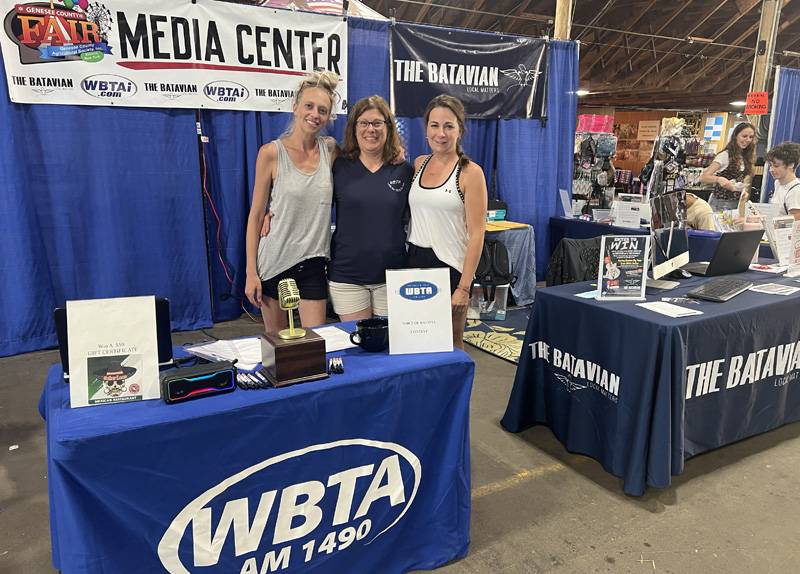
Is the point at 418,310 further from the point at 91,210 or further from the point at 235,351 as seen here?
the point at 91,210

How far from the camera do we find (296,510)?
1.34 m

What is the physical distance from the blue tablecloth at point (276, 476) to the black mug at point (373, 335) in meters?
0.03

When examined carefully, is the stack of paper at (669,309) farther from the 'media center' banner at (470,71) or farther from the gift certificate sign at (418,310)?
the 'media center' banner at (470,71)

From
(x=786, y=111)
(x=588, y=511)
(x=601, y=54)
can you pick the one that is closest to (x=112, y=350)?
(x=588, y=511)

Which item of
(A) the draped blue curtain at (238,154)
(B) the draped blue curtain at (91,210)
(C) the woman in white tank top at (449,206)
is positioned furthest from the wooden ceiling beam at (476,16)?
(C) the woman in white tank top at (449,206)

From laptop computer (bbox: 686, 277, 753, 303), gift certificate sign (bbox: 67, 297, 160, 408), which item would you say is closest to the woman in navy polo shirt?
gift certificate sign (bbox: 67, 297, 160, 408)

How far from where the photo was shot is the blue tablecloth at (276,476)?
3.60 feet

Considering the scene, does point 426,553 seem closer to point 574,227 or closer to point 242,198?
point 242,198

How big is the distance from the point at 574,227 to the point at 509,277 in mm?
1070

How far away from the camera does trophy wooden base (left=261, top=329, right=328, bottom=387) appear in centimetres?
129

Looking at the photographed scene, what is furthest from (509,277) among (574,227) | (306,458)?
A: (306,458)

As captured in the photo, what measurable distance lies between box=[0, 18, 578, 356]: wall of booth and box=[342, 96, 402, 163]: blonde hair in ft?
6.86

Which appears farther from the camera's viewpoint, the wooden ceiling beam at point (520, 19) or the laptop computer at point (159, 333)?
the wooden ceiling beam at point (520, 19)

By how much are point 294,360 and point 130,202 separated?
2.77 meters
